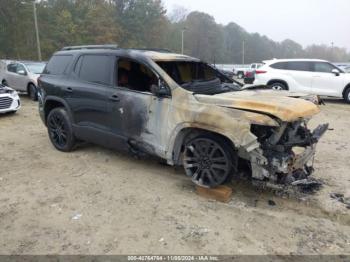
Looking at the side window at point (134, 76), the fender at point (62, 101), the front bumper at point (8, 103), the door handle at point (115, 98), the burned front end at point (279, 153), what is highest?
the side window at point (134, 76)

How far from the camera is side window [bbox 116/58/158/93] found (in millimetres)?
5059

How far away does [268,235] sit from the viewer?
3.62 meters

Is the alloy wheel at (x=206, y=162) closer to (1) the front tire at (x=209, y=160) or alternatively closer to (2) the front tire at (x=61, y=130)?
(1) the front tire at (x=209, y=160)

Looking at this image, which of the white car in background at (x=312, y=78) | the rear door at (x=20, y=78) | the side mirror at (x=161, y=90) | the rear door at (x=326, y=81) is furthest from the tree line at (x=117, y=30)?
the rear door at (x=20, y=78)

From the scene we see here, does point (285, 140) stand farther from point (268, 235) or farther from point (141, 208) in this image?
point (141, 208)

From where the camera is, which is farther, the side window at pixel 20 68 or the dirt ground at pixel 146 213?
the side window at pixel 20 68

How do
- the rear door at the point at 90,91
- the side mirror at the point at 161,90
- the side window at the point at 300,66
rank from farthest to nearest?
the side window at the point at 300,66 → the rear door at the point at 90,91 → the side mirror at the point at 161,90

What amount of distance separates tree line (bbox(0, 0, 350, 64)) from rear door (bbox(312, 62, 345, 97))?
14.7 ft

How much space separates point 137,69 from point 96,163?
1.76 metres

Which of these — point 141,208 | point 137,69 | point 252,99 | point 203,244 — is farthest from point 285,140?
point 137,69

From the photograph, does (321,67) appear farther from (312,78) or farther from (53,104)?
(53,104)

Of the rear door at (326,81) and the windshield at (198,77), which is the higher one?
the windshield at (198,77)

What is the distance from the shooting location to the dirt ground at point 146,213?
11.3ft

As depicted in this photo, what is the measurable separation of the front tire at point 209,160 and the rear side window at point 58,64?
3022mm
